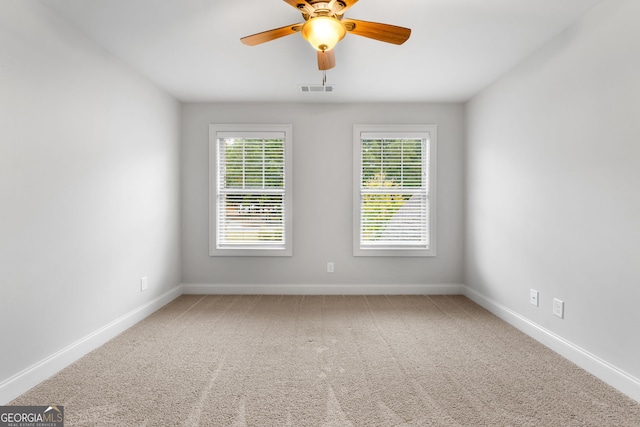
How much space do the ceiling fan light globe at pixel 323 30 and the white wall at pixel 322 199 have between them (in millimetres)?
2365

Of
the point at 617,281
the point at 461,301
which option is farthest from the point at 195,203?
the point at 617,281

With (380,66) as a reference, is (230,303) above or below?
below

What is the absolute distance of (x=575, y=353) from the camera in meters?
2.51

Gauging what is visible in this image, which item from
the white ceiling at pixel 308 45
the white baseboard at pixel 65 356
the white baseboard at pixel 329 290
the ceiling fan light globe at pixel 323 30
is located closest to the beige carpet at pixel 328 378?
the white baseboard at pixel 65 356

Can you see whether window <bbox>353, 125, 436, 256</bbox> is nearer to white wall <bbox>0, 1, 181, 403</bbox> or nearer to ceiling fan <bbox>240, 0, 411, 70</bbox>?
ceiling fan <bbox>240, 0, 411, 70</bbox>

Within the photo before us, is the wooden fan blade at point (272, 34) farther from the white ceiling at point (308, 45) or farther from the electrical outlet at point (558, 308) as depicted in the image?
the electrical outlet at point (558, 308)

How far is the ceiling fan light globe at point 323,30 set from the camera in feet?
6.47

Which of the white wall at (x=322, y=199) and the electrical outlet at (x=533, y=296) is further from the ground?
the white wall at (x=322, y=199)

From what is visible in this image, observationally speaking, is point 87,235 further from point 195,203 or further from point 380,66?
point 380,66

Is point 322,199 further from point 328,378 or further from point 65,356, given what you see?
point 65,356

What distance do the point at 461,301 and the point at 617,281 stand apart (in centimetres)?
205

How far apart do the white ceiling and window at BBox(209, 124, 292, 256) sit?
24.6 inches

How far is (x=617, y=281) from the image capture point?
2197 mm

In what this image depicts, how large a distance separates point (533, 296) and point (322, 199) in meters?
2.54
